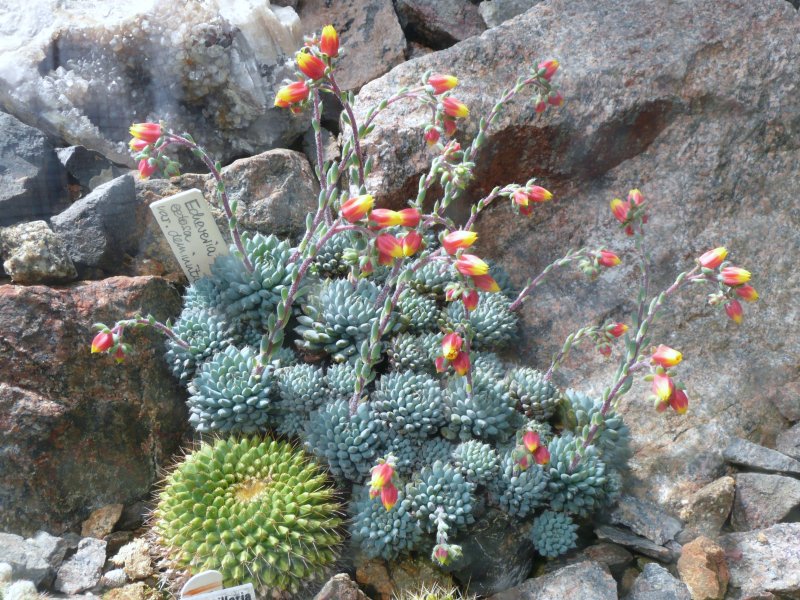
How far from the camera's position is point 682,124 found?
4.37m

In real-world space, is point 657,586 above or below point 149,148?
below

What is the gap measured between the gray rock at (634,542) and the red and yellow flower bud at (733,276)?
118cm

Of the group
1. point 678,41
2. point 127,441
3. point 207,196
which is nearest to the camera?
point 127,441

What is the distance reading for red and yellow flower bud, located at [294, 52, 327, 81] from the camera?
2.83m

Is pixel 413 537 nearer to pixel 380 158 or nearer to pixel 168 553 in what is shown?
pixel 168 553

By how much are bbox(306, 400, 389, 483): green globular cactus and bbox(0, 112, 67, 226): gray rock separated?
1.99 m

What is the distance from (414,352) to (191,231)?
1.28 metres

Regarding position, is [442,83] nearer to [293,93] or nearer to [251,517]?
[293,93]

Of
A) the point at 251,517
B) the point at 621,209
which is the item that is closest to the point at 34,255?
the point at 251,517

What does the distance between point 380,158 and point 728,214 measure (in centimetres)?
203

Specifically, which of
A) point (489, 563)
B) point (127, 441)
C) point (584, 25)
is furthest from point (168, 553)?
point (584, 25)

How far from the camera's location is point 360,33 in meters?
5.28

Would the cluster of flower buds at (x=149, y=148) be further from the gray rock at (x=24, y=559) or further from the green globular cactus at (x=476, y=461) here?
the green globular cactus at (x=476, y=461)

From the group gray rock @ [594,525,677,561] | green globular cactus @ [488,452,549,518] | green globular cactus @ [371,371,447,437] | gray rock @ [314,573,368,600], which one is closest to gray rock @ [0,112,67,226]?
green globular cactus @ [371,371,447,437]
